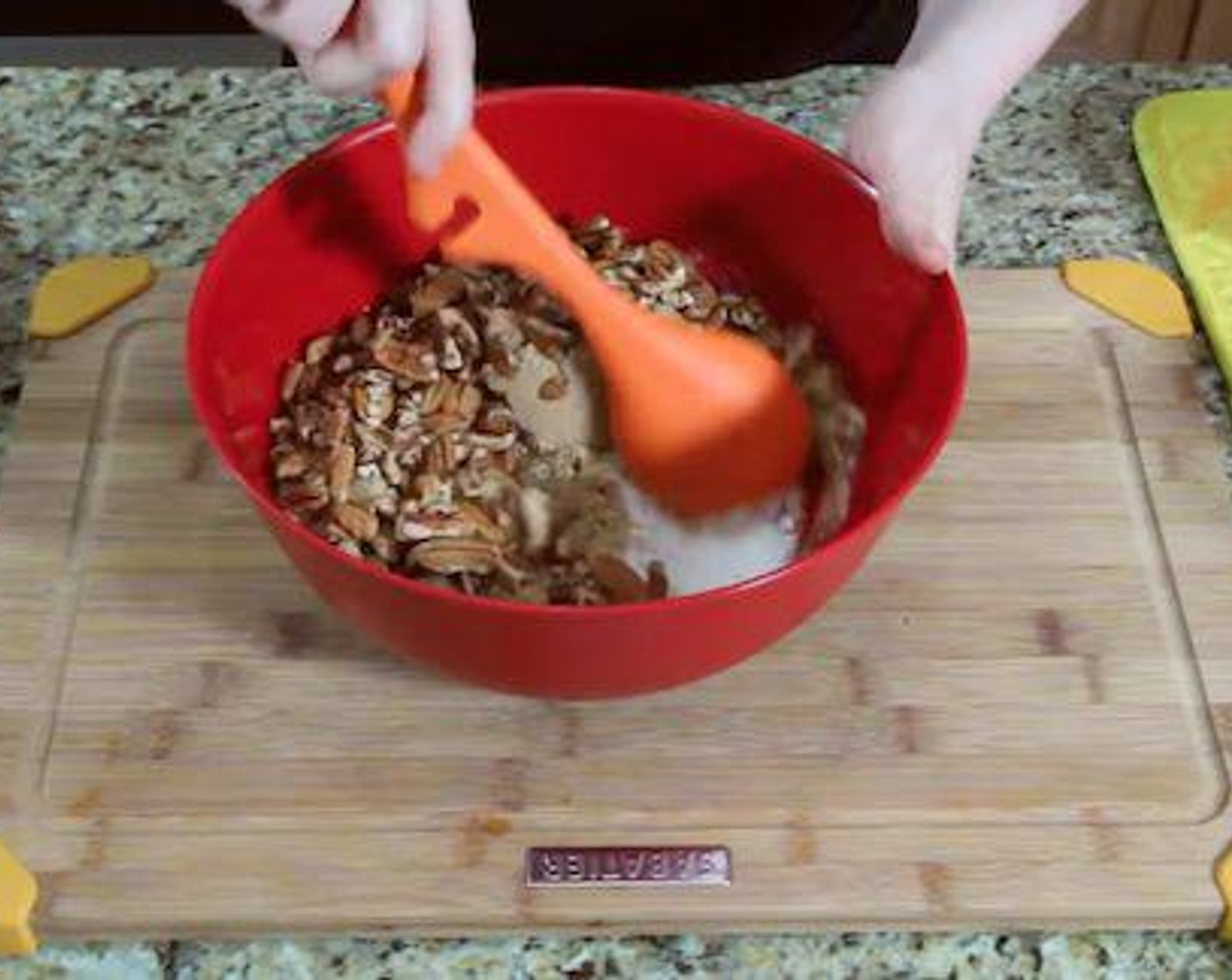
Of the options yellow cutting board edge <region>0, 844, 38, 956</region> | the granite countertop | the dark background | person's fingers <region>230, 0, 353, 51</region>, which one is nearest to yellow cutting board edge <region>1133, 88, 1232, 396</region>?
the granite countertop

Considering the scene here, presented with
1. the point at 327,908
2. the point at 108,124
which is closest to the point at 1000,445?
the point at 327,908

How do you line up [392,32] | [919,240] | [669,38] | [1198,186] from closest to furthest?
[392,32], [919,240], [1198,186], [669,38]

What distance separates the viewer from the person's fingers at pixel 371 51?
2.47 feet

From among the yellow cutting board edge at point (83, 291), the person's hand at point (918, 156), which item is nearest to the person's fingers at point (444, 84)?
the person's hand at point (918, 156)

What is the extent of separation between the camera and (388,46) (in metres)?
0.76

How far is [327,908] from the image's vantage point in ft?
2.65

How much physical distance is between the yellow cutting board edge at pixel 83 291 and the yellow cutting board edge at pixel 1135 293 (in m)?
0.58

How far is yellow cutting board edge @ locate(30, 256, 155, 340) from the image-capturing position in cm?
106

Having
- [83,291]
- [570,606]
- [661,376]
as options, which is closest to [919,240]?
[661,376]

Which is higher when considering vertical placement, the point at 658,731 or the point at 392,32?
the point at 392,32

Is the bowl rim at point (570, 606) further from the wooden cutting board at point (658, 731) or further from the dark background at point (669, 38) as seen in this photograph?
the dark background at point (669, 38)

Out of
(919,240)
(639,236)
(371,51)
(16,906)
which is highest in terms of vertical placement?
(371,51)

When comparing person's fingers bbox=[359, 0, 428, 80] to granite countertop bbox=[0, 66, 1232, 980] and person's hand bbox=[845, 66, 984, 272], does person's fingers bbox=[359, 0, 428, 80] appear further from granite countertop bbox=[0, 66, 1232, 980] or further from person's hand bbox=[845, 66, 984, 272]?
granite countertop bbox=[0, 66, 1232, 980]

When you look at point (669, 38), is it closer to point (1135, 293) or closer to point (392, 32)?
point (1135, 293)
